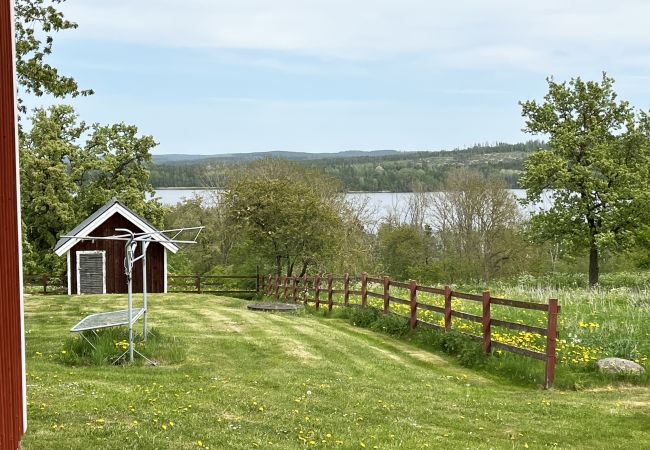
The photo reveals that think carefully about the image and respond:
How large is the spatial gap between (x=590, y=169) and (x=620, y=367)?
19028 mm

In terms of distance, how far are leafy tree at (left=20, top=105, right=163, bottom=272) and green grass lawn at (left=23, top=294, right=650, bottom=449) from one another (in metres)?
22.5

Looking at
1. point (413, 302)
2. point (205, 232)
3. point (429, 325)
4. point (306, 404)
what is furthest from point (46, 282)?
point (306, 404)

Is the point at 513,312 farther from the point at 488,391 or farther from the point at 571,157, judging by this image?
the point at 571,157

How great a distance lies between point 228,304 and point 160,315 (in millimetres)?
6289

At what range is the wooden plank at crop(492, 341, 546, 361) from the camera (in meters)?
10.7

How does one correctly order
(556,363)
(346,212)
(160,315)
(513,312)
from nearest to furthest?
1. (556,363)
2. (513,312)
3. (160,315)
4. (346,212)

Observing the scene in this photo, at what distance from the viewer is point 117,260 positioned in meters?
29.3

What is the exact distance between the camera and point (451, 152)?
265ft

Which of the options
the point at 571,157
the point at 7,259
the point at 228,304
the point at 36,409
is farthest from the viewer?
the point at 571,157

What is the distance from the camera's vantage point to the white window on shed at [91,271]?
29.2 metres

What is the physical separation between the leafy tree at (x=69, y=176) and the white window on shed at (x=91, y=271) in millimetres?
5855

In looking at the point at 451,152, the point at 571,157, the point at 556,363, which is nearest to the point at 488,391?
the point at 556,363

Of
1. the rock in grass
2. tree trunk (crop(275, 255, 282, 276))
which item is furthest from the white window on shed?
the rock in grass

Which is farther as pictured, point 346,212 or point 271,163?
point 271,163
